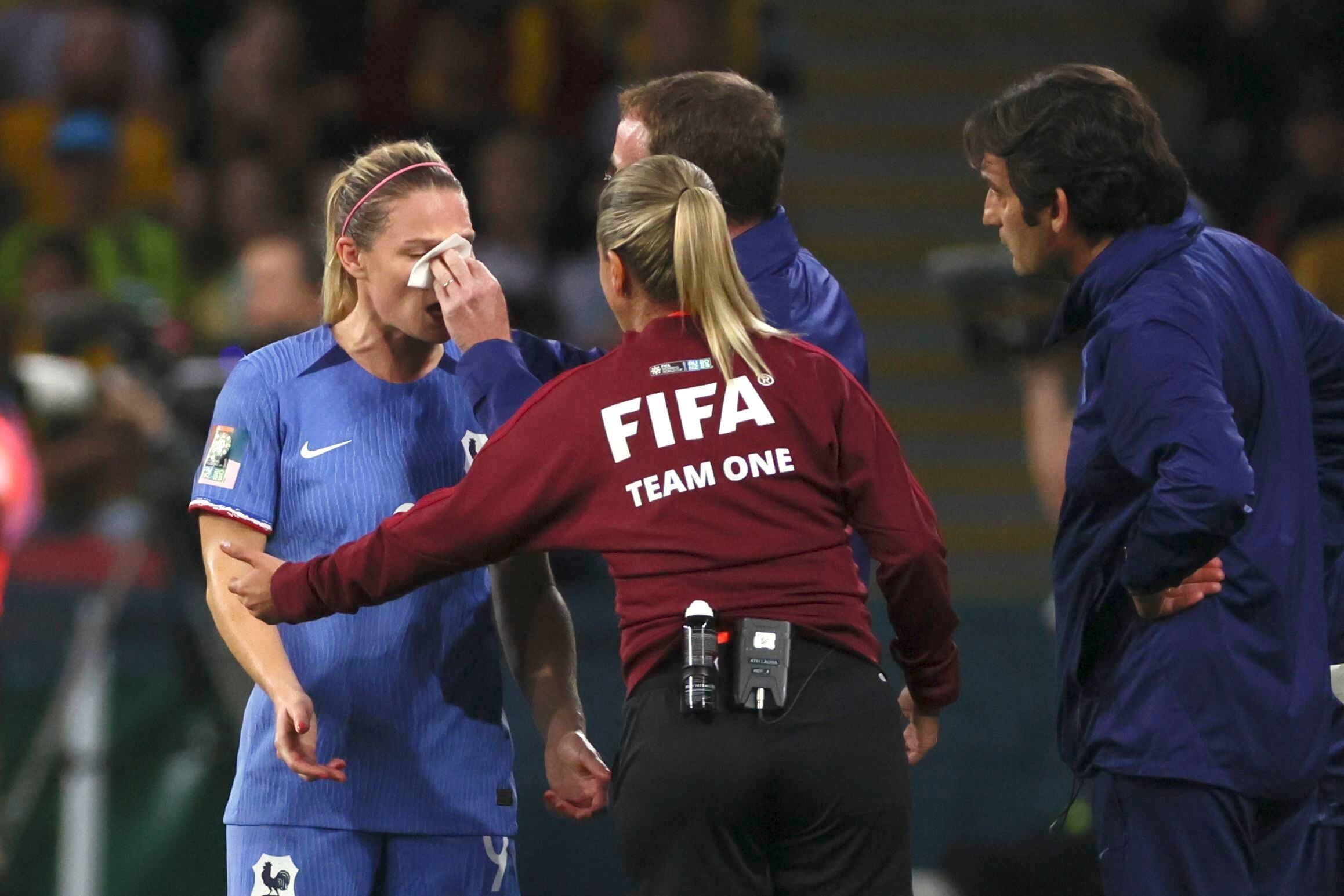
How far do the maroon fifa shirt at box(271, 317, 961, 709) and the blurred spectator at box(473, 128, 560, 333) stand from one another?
5.09 metres

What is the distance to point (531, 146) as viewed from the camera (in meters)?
7.72

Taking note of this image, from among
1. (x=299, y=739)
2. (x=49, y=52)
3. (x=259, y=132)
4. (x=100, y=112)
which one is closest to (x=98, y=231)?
(x=100, y=112)

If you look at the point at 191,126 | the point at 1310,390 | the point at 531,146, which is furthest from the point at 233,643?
the point at 191,126

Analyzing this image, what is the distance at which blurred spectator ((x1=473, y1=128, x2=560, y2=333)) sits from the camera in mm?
7641

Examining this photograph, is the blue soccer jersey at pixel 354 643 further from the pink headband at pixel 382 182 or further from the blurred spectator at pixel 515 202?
the blurred spectator at pixel 515 202

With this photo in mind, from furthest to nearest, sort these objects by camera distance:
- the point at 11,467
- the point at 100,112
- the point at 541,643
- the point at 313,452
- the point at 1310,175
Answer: the point at 100,112, the point at 1310,175, the point at 11,467, the point at 541,643, the point at 313,452

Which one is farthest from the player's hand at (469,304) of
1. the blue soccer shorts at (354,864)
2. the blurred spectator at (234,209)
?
the blurred spectator at (234,209)

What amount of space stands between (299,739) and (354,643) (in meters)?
0.22

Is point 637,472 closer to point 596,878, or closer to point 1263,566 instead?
point 1263,566

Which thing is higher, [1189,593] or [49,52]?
[49,52]

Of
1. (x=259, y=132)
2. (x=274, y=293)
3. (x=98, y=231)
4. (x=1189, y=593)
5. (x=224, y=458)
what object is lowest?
(x=1189, y=593)

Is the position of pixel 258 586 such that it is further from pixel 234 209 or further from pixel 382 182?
pixel 234 209

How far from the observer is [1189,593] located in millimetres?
2539

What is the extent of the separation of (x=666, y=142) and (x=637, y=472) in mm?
730
